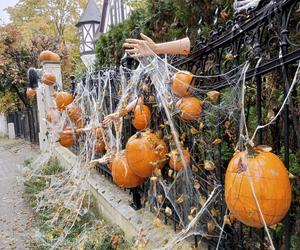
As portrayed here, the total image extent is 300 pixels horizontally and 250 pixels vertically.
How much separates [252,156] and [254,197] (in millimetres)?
189

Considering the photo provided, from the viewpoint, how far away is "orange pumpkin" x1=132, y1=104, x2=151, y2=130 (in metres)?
3.01

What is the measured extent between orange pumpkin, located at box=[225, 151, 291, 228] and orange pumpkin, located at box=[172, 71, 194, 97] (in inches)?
34.3

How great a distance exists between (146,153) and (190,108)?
56 cm

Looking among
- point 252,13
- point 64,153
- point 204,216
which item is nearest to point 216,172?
point 204,216

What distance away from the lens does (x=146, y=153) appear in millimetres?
2670

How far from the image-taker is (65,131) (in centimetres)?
557

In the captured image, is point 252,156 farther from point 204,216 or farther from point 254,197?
point 204,216

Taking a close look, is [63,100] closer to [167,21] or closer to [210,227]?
[167,21]

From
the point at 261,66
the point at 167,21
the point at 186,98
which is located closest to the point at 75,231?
the point at 186,98

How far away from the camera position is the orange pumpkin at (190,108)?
234 cm

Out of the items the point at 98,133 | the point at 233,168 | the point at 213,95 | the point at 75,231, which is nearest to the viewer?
the point at 233,168

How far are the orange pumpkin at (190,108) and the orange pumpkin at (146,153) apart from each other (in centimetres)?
44

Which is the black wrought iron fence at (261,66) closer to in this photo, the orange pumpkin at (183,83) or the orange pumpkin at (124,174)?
the orange pumpkin at (183,83)

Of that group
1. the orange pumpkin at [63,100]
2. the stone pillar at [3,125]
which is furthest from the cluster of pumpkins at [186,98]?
the stone pillar at [3,125]
